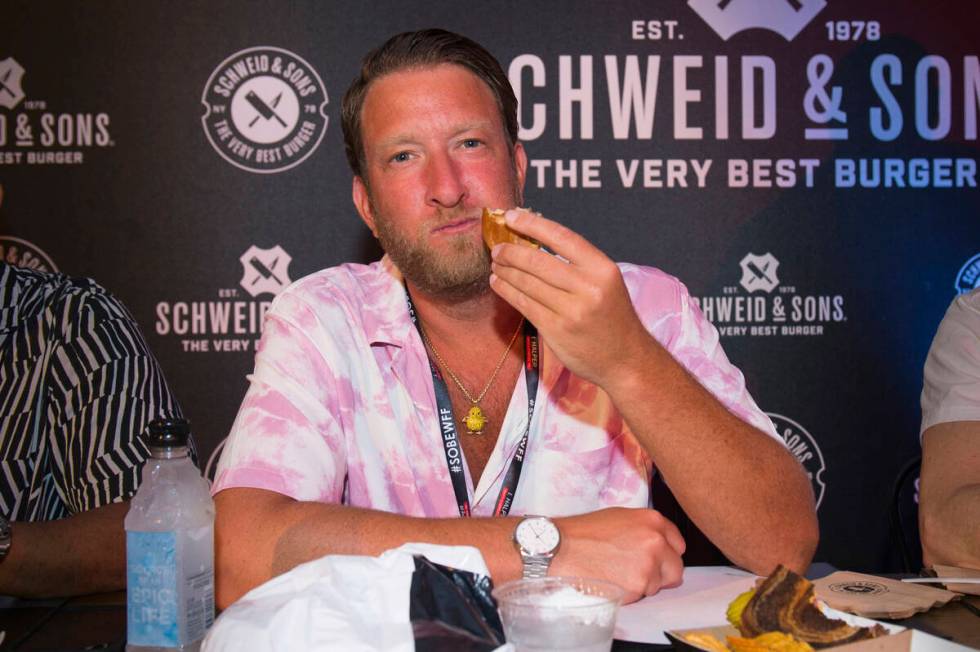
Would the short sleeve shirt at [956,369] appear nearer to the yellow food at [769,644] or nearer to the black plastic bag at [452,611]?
the yellow food at [769,644]

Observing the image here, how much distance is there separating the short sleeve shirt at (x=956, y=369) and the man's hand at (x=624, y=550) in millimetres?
1076

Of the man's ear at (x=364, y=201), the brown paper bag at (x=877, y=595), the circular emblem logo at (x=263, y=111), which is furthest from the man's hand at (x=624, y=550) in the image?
the circular emblem logo at (x=263, y=111)

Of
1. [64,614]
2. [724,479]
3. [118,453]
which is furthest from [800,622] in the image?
[118,453]

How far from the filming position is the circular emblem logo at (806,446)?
10.7ft

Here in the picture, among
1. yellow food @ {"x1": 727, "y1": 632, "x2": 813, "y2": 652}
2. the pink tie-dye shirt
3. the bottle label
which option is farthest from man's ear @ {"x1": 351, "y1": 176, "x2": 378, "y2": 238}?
yellow food @ {"x1": 727, "y1": 632, "x2": 813, "y2": 652}

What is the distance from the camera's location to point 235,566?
157 cm

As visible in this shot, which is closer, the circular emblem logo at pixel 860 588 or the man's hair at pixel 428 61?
the circular emblem logo at pixel 860 588

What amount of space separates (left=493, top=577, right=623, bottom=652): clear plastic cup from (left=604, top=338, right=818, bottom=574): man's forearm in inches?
20.6

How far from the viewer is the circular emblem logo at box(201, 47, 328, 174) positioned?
10.6ft

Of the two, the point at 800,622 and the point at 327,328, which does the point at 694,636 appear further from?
the point at 327,328

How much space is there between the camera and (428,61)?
84.0 inches

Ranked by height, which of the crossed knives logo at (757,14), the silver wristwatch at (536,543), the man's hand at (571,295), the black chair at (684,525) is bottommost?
the black chair at (684,525)

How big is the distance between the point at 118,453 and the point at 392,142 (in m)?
0.93

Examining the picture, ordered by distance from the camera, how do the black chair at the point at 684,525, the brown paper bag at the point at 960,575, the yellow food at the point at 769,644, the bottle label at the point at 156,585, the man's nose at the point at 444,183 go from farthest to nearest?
the black chair at the point at 684,525
the man's nose at the point at 444,183
the brown paper bag at the point at 960,575
the bottle label at the point at 156,585
the yellow food at the point at 769,644
